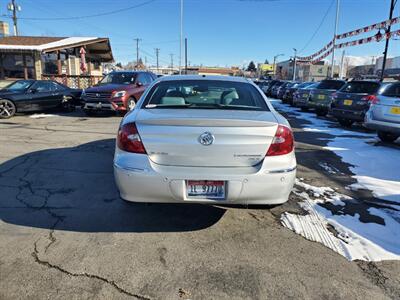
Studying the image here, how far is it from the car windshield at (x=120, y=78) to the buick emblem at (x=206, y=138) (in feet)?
36.8

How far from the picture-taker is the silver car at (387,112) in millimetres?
8141

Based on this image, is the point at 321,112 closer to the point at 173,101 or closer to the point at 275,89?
the point at 173,101

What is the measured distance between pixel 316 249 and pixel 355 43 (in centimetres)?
2541

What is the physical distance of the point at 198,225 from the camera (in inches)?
158

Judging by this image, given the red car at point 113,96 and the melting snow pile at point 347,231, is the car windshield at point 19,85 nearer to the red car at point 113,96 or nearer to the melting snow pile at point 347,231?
the red car at point 113,96

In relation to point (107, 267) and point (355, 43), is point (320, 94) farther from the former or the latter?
point (107, 267)

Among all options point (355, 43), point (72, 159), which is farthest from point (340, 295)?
point (355, 43)

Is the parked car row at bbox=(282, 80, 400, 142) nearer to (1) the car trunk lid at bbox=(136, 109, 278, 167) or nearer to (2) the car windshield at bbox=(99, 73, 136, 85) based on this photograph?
(1) the car trunk lid at bbox=(136, 109, 278, 167)

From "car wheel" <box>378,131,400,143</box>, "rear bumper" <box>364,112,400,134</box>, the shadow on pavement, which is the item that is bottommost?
the shadow on pavement

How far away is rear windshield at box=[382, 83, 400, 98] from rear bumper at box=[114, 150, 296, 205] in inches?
244

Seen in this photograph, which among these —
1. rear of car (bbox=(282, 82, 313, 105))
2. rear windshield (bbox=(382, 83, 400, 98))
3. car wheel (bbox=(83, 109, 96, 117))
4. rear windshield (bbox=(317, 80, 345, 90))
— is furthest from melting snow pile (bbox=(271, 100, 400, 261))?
rear of car (bbox=(282, 82, 313, 105))

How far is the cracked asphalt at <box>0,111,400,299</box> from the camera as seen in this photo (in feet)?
9.36

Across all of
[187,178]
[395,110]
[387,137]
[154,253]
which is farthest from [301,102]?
[154,253]

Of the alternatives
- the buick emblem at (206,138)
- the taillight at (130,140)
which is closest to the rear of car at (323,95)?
the buick emblem at (206,138)
